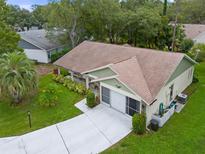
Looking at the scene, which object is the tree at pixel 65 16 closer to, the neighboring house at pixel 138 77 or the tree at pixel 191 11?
the neighboring house at pixel 138 77

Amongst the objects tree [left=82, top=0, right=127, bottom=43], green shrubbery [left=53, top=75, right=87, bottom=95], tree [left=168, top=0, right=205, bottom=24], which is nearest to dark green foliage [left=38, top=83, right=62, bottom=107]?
green shrubbery [left=53, top=75, right=87, bottom=95]

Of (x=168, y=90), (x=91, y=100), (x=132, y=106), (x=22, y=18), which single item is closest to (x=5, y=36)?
(x=91, y=100)

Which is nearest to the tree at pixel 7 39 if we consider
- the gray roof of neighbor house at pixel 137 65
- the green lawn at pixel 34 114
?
the gray roof of neighbor house at pixel 137 65

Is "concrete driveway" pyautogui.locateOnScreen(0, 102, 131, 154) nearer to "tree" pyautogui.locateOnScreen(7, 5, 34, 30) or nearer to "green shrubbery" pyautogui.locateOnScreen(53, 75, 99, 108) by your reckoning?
"green shrubbery" pyautogui.locateOnScreen(53, 75, 99, 108)

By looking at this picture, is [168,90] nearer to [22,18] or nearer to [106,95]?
[106,95]

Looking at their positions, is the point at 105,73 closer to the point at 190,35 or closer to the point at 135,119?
the point at 135,119
